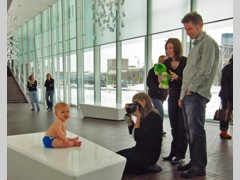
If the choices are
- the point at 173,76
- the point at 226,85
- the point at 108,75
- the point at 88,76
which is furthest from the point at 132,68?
the point at 173,76

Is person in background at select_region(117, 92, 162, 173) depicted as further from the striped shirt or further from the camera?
the striped shirt

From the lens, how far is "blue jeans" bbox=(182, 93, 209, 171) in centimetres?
296

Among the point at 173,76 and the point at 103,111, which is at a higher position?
the point at 173,76

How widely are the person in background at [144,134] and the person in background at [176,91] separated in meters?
0.51

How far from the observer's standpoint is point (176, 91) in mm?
3654

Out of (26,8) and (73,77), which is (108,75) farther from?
(26,8)

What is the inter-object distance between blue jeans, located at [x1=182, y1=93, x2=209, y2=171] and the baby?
1.25 meters

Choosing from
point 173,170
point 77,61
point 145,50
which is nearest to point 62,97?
point 77,61

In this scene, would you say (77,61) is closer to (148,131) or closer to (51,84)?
(51,84)

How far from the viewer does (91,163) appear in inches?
93.5

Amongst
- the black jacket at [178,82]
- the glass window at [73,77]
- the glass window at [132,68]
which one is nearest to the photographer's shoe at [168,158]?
the black jacket at [178,82]

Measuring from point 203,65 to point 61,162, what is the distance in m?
1.73

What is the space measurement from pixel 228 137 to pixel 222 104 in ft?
2.27

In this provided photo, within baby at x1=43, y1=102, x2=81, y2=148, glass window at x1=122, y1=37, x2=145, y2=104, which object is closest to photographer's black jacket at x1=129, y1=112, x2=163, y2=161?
baby at x1=43, y1=102, x2=81, y2=148
